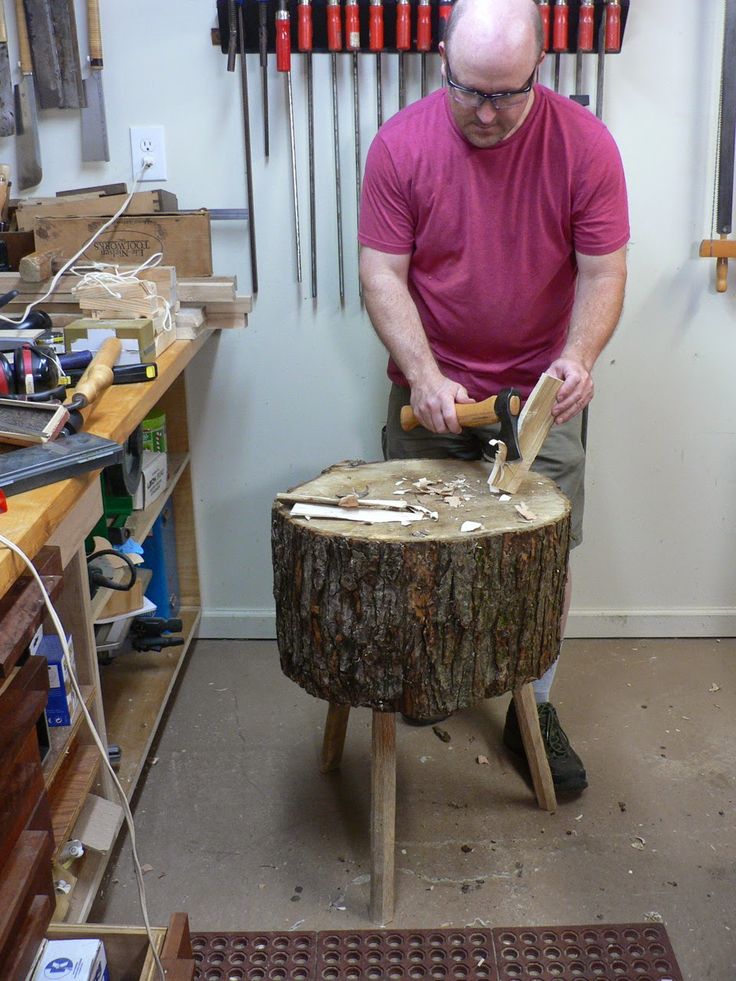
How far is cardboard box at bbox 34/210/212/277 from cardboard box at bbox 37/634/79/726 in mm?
978

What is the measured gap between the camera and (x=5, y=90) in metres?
2.33

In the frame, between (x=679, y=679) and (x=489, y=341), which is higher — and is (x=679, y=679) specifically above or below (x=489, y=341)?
below

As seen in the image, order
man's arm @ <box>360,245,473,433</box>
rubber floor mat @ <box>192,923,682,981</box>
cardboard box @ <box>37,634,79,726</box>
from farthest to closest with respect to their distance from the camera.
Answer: man's arm @ <box>360,245,473,433</box> < rubber floor mat @ <box>192,923,682,981</box> < cardboard box @ <box>37,634,79,726</box>

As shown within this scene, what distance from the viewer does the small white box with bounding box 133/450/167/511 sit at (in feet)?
7.02

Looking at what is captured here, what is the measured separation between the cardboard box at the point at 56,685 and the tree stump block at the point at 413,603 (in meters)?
0.39

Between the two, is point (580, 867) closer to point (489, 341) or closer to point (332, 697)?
point (332, 697)

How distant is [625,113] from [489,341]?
2.49 ft

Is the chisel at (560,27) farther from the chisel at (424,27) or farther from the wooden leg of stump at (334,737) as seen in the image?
the wooden leg of stump at (334,737)

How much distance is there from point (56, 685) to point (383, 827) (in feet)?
2.11

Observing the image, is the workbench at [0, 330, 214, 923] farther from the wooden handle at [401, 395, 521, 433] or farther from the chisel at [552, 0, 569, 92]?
the chisel at [552, 0, 569, 92]

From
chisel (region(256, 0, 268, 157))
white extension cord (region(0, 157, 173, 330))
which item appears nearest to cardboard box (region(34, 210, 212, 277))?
white extension cord (region(0, 157, 173, 330))

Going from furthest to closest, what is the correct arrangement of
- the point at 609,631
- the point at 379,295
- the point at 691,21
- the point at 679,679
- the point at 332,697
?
the point at 609,631 → the point at 679,679 → the point at 691,21 → the point at 379,295 → the point at 332,697

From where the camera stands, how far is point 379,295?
6.69 feet

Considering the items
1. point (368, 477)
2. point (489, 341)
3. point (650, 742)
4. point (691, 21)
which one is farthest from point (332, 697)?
point (691, 21)
